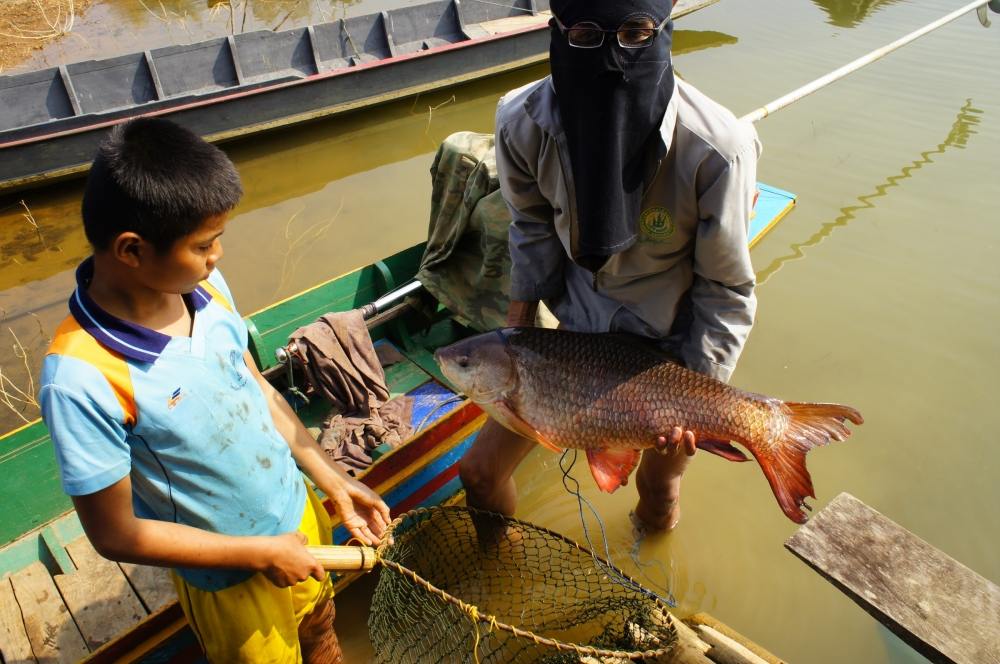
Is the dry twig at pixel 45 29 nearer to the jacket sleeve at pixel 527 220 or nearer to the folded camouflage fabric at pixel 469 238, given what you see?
the folded camouflage fabric at pixel 469 238

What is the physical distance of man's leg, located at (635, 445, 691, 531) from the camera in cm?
315

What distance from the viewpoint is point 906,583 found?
7.77 feet

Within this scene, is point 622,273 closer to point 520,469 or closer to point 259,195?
point 520,469

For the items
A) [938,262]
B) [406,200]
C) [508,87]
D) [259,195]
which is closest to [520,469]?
[406,200]

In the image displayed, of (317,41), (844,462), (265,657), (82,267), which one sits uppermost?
(82,267)

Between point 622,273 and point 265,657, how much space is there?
1779mm

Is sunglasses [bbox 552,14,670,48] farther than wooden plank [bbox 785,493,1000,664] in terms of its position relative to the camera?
No

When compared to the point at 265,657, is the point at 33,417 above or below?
below

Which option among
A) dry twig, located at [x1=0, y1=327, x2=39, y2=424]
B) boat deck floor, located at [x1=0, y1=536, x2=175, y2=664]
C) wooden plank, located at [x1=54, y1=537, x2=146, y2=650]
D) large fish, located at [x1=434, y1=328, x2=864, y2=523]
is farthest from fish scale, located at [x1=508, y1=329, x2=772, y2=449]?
dry twig, located at [x1=0, y1=327, x2=39, y2=424]

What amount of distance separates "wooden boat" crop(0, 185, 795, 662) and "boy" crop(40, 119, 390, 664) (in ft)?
2.41

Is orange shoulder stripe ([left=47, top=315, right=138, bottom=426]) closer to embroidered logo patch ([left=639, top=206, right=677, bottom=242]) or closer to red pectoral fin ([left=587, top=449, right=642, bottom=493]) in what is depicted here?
red pectoral fin ([left=587, top=449, right=642, bottom=493])

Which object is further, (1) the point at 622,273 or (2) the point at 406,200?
(2) the point at 406,200

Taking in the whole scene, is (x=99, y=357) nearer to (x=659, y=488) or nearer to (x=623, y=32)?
(x=623, y=32)

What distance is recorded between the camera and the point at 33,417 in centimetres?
473
